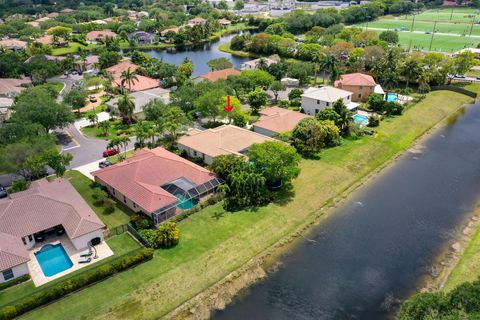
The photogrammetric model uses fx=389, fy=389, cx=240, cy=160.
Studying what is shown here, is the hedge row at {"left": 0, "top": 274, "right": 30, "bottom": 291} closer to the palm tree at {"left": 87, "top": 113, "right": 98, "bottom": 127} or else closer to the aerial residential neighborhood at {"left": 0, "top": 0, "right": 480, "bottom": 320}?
the aerial residential neighborhood at {"left": 0, "top": 0, "right": 480, "bottom": 320}

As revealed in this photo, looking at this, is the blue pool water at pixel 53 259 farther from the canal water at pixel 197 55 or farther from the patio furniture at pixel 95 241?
the canal water at pixel 197 55

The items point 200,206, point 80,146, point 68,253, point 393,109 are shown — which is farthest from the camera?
point 393,109

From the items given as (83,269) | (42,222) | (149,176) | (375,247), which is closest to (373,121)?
(375,247)

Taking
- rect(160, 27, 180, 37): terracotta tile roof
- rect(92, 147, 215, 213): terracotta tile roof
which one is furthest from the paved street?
rect(160, 27, 180, 37): terracotta tile roof

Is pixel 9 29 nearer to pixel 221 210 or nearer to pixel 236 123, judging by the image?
pixel 236 123

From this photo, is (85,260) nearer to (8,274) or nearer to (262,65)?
(8,274)

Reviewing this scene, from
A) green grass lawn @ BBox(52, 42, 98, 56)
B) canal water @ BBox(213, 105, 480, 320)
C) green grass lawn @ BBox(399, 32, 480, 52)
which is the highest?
green grass lawn @ BBox(52, 42, 98, 56)

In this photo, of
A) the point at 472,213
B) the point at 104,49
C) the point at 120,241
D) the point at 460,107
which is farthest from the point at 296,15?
the point at 120,241
